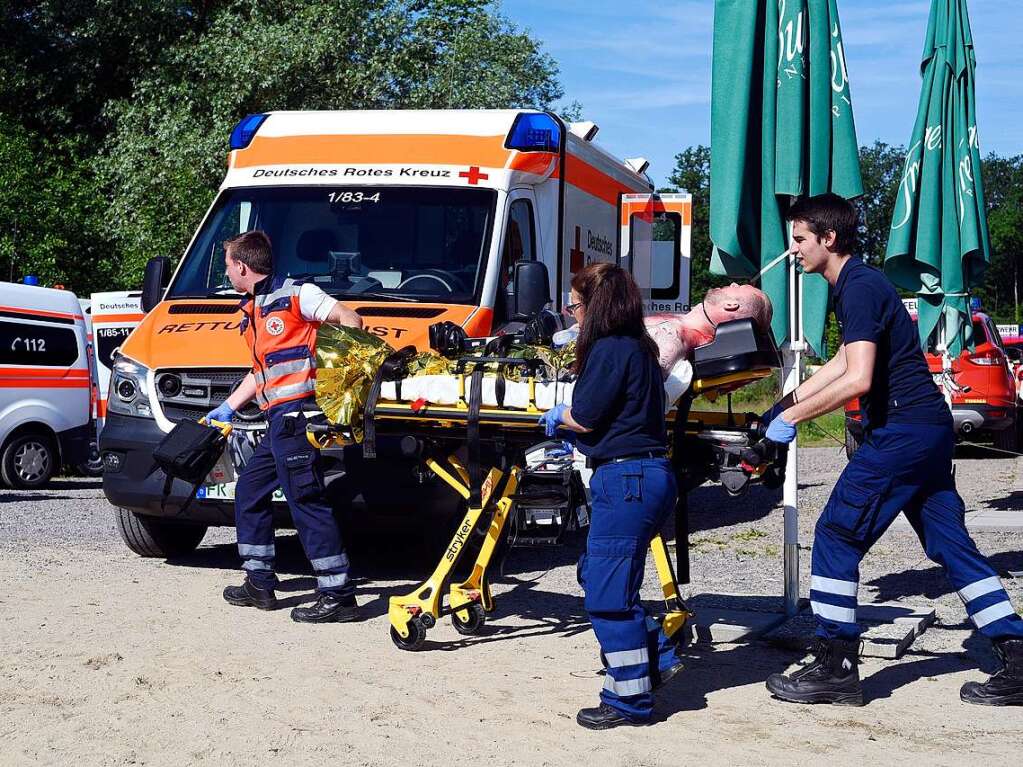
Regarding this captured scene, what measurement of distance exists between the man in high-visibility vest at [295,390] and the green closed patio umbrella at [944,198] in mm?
4284

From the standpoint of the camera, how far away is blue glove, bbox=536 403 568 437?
5312 millimetres

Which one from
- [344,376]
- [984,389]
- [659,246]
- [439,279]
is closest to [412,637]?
[344,376]

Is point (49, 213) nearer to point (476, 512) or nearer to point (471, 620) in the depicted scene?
point (471, 620)

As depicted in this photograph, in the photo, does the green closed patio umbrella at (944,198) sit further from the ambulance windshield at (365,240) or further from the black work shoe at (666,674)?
the black work shoe at (666,674)

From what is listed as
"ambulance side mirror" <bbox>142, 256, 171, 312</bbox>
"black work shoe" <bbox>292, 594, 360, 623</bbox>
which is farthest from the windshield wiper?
"black work shoe" <bbox>292, 594, 360, 623</bbox>

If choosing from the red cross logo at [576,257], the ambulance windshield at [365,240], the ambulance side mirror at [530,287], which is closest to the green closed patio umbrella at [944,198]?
the red cross logo at [576,257]

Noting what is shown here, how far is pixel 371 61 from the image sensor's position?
2534 cm

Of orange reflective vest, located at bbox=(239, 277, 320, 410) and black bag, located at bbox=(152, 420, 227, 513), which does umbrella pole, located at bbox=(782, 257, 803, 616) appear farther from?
black bag, located at bbox=(152, 420, 227, 513)

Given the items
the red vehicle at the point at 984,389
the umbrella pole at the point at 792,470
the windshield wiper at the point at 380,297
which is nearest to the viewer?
the umbrella pole at the point at 792,470

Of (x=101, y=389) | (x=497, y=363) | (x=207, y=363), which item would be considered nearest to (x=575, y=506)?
(x=497, y=363)

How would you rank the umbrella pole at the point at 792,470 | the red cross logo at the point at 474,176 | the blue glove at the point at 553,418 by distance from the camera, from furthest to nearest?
the red cross logo at the point at 474,176
the umbrella pole at the point at 792,470
the blue glove at the point at 553,418

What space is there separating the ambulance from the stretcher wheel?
3.33 feet

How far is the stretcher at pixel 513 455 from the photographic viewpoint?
19.2 feet

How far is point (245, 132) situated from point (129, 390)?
228 centimetres
